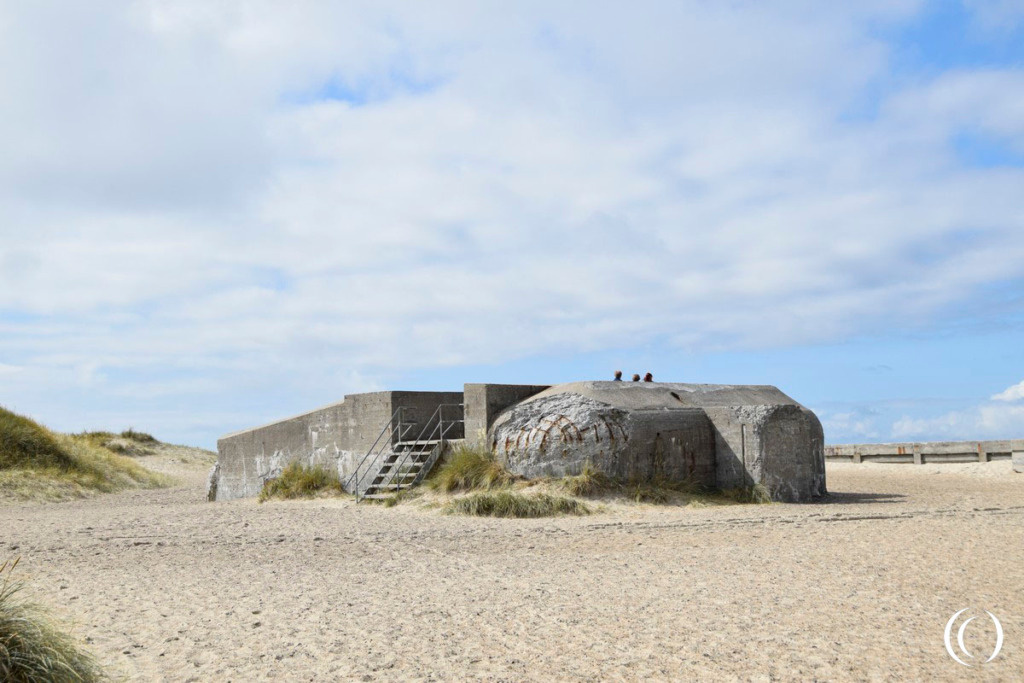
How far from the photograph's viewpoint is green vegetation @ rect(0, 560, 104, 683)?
184 inches

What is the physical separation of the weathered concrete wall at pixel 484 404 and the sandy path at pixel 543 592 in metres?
2.34

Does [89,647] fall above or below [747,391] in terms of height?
below

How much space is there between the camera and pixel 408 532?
11188 mm

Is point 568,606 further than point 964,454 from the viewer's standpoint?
No

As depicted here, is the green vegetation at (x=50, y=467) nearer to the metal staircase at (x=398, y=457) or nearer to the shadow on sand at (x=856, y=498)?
the metal staircase at (x=398, y=457)

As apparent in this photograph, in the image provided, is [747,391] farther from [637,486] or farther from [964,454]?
[964,454]

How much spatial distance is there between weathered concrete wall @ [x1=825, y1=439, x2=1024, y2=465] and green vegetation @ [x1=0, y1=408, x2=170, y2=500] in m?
18.8

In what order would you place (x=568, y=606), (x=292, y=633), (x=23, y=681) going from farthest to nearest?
(x=568, y=606)
(x=292, y=633)
(x=23, y=681)

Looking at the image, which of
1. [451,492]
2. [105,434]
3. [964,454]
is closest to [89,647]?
[451,492]

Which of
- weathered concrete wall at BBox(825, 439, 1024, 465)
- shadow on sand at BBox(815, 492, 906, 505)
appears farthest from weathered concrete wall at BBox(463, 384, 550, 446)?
weathered concrete wall at BBox(825, 439, 1024, 465)

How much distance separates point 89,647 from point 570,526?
6640 mm

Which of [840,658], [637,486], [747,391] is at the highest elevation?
[747,391]

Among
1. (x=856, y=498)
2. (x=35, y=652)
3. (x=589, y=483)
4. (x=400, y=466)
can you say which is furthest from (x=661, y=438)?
(x=35, y=652)

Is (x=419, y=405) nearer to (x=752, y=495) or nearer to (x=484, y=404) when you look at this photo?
(x=484, y=404)
